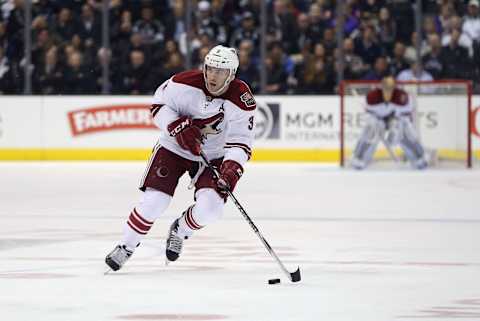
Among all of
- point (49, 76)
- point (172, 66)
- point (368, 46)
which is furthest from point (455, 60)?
point (49, 76)

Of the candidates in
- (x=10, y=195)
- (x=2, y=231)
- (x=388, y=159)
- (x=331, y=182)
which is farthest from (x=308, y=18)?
(x=2, y=231)

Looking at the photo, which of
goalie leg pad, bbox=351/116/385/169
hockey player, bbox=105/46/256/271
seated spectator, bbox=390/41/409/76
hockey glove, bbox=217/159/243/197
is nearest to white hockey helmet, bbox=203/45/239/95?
hockey player, bbox=105/46/256/271

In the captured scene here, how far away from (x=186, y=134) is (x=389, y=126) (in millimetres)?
8955

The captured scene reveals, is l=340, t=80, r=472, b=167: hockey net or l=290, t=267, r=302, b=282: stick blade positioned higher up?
l=290, t=267, r=302, b=282: stick blade

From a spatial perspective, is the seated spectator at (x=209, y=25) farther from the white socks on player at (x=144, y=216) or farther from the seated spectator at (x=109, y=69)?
the white socks on player at (x=144, y=216)

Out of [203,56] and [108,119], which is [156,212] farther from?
[108,119]

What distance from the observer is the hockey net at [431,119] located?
14719 mm

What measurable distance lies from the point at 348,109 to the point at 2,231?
7.77 metres

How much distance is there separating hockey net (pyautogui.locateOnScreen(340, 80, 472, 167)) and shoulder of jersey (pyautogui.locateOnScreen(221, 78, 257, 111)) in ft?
28.6

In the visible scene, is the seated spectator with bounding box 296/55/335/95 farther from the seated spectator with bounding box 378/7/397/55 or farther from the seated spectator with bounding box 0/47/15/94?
the seated spectator with bounding box 0/47/15/94

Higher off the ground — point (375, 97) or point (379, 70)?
point (379, 70)

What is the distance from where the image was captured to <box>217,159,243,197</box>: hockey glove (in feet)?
19.2

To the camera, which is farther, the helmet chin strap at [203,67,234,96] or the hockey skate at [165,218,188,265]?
the hockey skate at [165,218,188,265]

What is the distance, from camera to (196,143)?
5.88m
